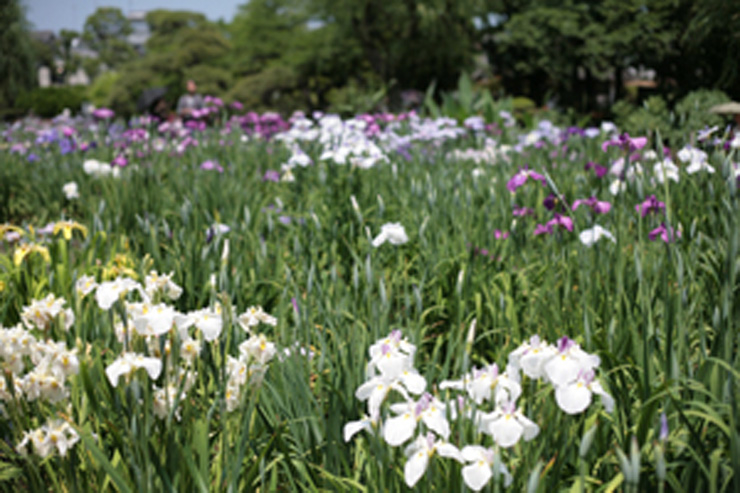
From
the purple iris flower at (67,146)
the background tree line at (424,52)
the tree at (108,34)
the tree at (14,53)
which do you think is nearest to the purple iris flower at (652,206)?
the purple iris flower at (67,146)

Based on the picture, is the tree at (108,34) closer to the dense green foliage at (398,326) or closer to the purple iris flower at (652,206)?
the dense green foliage at (398,326)

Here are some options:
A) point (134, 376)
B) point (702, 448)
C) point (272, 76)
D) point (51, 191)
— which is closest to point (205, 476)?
point (134, 376)

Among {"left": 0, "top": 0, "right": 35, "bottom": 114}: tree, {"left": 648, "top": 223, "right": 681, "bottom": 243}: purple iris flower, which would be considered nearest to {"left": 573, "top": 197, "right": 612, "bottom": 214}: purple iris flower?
{"left": 648, "top": 223, "right": 681, "bottom": 243}: purple iris flower

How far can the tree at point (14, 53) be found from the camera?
2577cm

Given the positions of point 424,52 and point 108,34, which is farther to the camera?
point 108,34

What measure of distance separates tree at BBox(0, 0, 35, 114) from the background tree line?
6 centimetres

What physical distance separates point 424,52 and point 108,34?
7027cm

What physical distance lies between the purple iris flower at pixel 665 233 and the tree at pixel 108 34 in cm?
7436

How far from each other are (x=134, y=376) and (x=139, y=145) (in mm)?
4833

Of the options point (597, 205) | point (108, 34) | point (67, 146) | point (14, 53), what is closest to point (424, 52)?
point (67, 146)

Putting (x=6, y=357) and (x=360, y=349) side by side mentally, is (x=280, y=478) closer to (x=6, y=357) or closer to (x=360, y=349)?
(x=360, y=349)

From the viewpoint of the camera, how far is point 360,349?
1.75 m

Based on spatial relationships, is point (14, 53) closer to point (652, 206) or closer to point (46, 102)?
point (46, 102)

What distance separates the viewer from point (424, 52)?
62.5 ft
